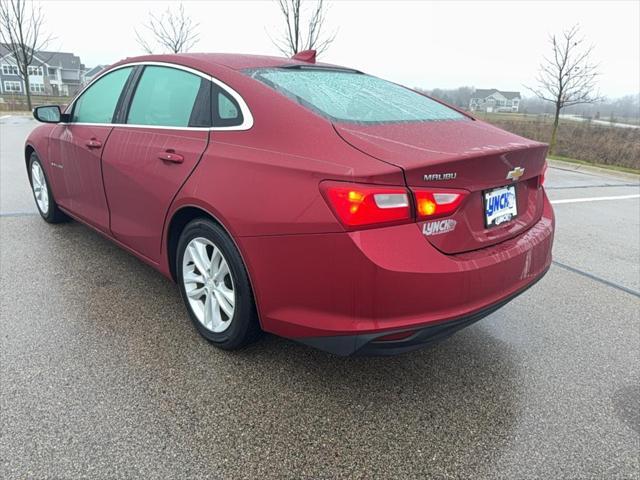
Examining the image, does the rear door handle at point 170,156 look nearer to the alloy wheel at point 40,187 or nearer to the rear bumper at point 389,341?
the rear bumper at point 389,341

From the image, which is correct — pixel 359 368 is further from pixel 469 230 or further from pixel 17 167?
pixel 17 167

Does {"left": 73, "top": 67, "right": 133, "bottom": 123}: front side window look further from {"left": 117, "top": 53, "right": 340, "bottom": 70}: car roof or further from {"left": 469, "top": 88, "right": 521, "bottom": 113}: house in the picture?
{"left": 469, "top": 88, "right": 521, "bottom": 113}: house

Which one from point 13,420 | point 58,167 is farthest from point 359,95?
point 58,167

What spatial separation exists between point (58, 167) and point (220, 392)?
9.09ft

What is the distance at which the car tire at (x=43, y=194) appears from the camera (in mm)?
4453

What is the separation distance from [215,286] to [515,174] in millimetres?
1591

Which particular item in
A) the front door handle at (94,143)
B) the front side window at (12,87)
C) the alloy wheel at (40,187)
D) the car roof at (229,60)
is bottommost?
the alloy wheel at (40,187)

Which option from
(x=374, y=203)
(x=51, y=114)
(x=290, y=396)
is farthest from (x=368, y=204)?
(x=51, y=114)

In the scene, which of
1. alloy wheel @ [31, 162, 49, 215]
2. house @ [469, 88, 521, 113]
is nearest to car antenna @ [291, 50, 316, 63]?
alloy wheel @ [31, 162, 49, 215]

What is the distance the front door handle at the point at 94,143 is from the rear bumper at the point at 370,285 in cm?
174

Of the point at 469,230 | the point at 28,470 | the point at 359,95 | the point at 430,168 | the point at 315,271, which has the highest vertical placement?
the point at 359,95

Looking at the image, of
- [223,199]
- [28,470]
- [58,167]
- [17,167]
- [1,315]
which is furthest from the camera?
[17,167]

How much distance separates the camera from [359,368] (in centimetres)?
255

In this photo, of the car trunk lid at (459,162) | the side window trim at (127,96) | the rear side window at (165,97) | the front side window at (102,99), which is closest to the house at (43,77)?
the front side window at (102,99)
